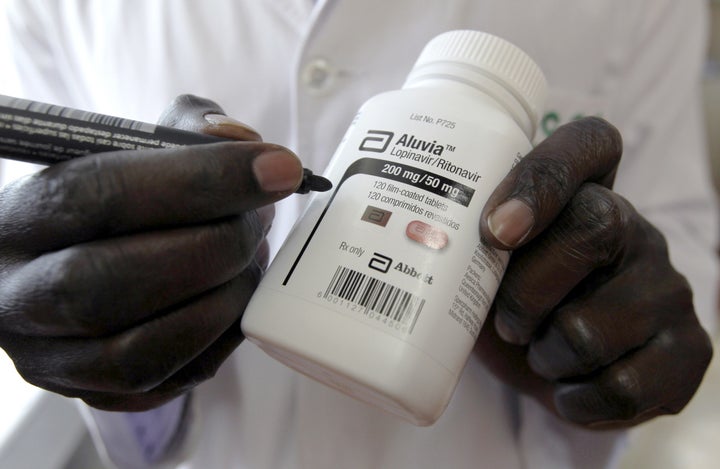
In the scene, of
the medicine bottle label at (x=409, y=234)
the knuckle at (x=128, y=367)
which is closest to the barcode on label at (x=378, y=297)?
the medicine bottle label at (x=409, y=234)

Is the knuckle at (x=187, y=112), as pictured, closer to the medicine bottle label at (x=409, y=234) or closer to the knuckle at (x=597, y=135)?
the medicine bottle label at (x=409, y=234)

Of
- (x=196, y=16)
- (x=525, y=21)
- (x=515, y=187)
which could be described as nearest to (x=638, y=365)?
(x=515, y=187)

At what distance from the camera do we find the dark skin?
270mm

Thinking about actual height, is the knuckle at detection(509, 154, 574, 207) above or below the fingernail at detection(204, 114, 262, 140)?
above

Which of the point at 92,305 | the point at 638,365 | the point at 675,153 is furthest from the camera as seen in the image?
the point at 675,153

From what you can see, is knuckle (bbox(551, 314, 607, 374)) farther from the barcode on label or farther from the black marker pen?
the black marker pen

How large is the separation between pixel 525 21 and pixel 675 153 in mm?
251

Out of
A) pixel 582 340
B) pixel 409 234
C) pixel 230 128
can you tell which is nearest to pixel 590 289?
pixel 582 340

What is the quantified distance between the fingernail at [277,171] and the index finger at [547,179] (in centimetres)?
11

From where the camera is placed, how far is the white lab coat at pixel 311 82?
46 cm

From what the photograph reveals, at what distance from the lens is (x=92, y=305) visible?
271 mm

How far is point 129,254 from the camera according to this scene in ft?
0.90

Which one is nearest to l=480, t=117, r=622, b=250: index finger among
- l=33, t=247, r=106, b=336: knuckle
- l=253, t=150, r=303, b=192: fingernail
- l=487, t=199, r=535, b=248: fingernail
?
l=487, t=199, r=535, b=248: fingernail

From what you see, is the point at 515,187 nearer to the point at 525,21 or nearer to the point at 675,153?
the point at 525,21
